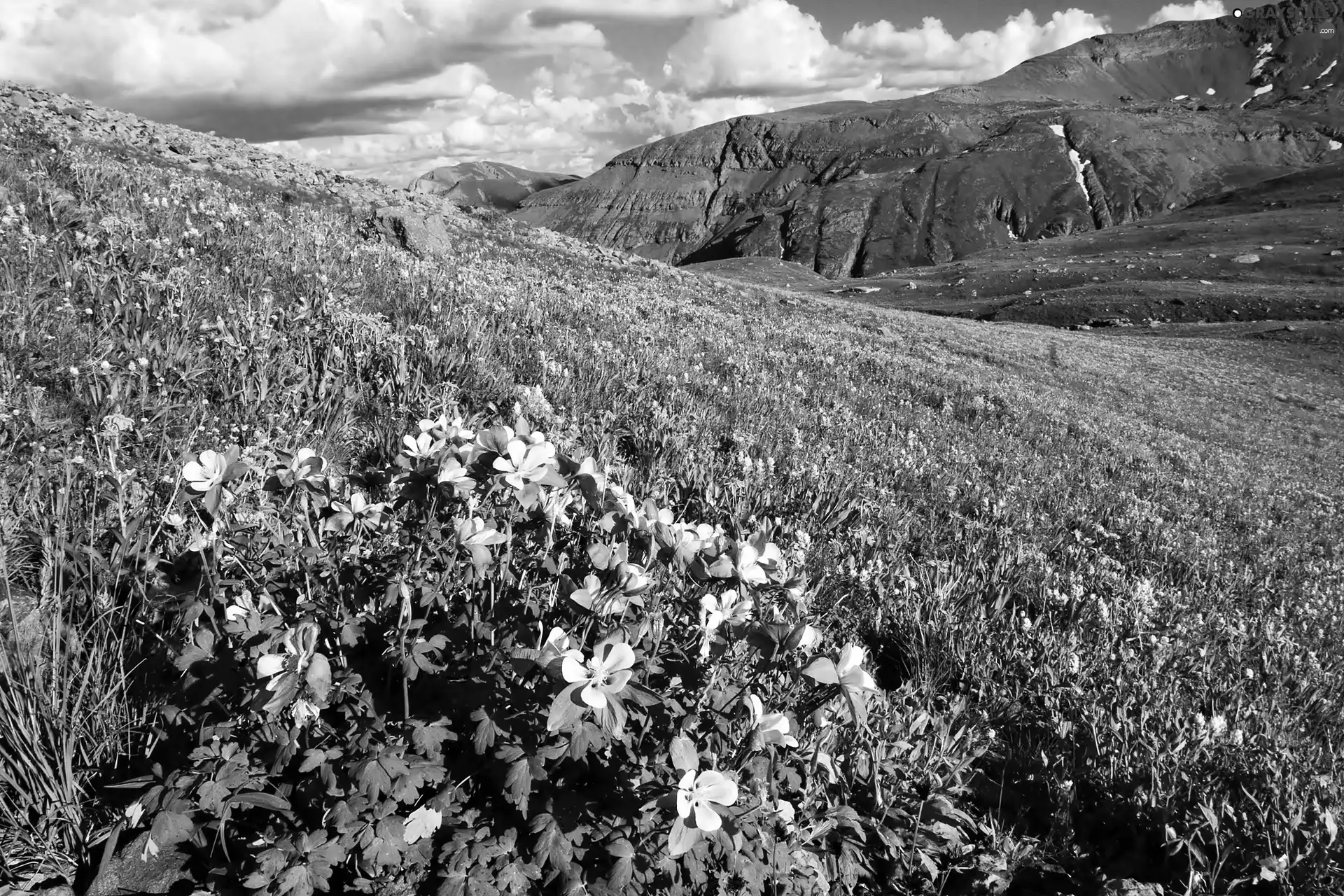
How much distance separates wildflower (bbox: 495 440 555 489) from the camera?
204 cm

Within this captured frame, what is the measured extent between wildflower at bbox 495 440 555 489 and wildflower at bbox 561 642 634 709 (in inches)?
21.7

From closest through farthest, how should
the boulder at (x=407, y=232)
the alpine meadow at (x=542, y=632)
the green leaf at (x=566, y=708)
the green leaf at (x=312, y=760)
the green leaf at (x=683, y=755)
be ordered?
the green leaf at (x=566, y=708), the green leaf at (x=683, y=755), the green leaf at (x=312, y=760), the alpine meadow at (x=542, y=632), the boulder at (x=407, y=232)

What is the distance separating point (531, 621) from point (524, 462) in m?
0.58

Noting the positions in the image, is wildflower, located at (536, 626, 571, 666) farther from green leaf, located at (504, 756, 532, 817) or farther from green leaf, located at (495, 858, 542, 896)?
green leaf, located at (495, 858, 542, 896)

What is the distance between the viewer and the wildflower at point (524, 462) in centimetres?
204

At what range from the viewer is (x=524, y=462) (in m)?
2.08

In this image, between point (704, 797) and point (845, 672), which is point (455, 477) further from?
point (845, 672)

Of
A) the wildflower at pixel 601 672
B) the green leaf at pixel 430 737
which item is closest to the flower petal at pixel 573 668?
the wildflower at pixel 601 672

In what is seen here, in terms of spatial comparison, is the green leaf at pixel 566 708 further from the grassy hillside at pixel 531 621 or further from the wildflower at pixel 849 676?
the wildflower at pixel 849 676

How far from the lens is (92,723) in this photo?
7.32 feet

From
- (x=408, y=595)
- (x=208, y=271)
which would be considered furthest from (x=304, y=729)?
(x=208, y=271)

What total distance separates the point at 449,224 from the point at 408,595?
20076 millimetres

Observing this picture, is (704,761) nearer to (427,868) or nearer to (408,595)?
(427,868)

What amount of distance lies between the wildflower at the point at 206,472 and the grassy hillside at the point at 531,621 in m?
0.01
